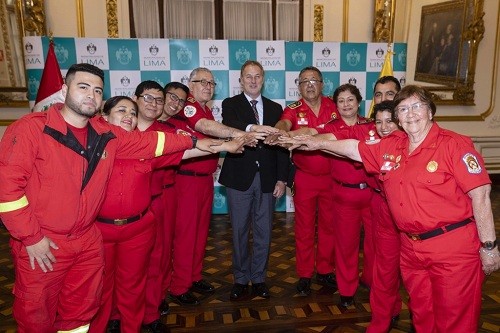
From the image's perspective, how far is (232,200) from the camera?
3057 mm

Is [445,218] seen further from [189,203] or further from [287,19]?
[287,19]

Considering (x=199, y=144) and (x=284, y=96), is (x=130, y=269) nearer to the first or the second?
(x=199, y=144)

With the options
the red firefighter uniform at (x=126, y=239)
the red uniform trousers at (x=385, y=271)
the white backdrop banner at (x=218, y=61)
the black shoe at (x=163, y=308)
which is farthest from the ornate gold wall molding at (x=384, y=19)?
the black shoe at (x=163, y=308)

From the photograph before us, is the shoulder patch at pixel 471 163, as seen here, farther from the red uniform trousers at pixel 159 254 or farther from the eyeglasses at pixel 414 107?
the red uniform trousers at pixel 159 254

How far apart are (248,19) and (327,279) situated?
473 centimetres

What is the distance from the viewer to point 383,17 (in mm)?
6605

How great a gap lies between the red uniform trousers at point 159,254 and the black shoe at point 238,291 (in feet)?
1.77

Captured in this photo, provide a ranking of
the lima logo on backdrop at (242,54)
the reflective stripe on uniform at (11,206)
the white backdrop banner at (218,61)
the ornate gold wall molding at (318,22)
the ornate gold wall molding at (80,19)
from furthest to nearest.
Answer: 1. the ornate gold wall molding at (318,22)
2. the ornate gold wall molding at (80,19)
3. the lima logo on backdrop at (242,54)
4. the white backdrop banner at (218,61)
5. the reflective stripe on uniform at (11,206)

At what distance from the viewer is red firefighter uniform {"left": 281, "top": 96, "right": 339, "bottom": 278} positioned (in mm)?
3191

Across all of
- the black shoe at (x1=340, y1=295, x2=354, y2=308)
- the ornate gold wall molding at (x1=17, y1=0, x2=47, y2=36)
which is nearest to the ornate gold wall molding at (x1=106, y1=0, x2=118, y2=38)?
the ornate gold wall molding at (x1=17, y1=0, x2=47, y2=36)

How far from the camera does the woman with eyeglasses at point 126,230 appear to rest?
220 centimetres

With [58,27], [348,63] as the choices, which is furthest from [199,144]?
[58,27]

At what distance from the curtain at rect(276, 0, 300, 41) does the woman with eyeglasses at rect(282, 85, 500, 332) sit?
16.6 feet

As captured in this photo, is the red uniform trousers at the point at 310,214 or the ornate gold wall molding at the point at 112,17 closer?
the red uniform trousers at the point at 310,214
